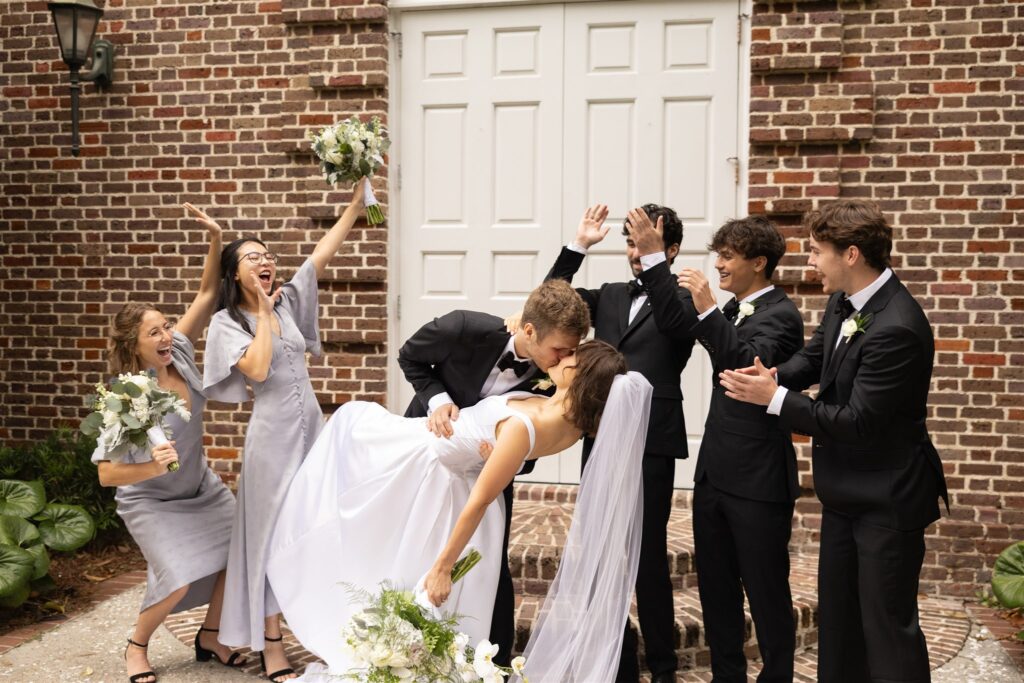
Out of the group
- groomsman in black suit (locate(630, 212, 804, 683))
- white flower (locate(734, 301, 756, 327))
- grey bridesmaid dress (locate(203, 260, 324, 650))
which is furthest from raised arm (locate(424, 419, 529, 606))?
grey bridesmaid dress (locate(203, 260, 324, 650))

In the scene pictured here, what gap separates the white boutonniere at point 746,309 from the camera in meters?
3.85

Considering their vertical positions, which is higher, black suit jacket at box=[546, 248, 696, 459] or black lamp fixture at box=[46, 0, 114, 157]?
black lamp fixture at box=[46, 0, 114, 157]

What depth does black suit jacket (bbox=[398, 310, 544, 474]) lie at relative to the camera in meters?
3.84

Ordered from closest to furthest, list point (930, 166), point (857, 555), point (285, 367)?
point (857, 555) < point (285, 367) < point (930, 166)

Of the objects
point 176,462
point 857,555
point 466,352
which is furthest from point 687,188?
point 176,462

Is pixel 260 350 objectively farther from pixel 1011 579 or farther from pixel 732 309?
pixel 1011 579

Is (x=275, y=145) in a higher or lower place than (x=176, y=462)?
higher

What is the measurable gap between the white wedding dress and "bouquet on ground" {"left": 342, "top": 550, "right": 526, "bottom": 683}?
0.50 meters

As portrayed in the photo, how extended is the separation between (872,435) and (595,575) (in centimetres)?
116

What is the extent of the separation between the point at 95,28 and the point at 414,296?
110 inches

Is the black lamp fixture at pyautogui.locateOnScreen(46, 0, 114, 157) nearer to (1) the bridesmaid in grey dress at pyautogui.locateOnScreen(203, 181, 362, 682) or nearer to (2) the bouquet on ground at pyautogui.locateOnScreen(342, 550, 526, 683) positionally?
(1) the bridesmaid in grey dress at pyautogui.locateOnScreen(203, 181, 362, 682)

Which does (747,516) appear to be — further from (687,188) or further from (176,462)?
(687,188)

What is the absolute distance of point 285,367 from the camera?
4.49 metres

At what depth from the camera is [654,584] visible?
4031mm
